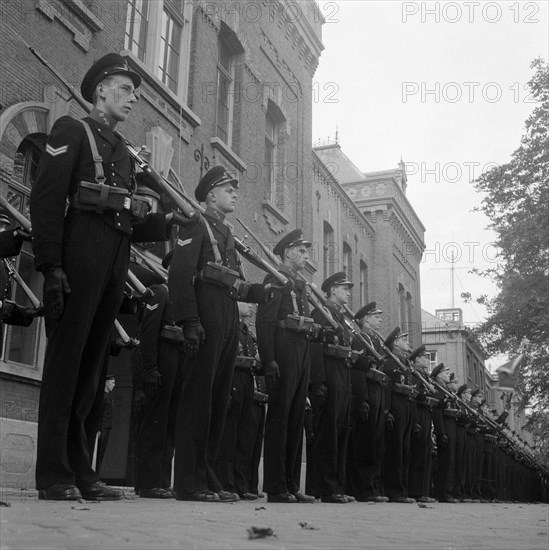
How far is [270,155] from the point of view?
645 inches

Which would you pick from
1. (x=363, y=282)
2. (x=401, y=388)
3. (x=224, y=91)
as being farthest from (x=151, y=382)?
(x=363, y=282)

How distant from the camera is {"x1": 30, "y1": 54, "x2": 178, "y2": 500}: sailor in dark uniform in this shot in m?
4.01

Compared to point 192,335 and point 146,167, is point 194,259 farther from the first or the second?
point 146,167

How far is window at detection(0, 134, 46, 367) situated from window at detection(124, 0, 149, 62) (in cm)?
285

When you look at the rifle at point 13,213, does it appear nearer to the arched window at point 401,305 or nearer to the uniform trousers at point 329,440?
the uniform trousers at point 329,440

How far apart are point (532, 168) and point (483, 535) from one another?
65.9 ft

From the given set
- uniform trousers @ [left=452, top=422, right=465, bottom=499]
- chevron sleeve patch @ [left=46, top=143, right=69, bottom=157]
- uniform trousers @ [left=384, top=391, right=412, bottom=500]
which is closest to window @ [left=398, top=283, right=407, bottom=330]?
uniform trousers @ [left=452, top=422, right=465, bottom=499]

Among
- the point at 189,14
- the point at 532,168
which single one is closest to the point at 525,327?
the point at 532,168

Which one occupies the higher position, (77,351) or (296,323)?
(296,323)

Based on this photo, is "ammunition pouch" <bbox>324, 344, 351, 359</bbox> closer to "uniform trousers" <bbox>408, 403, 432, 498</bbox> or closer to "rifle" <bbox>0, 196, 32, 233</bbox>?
"rifle" <bbox>0, 196, 32, 233</bbox>

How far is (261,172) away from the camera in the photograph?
14898 millimetres

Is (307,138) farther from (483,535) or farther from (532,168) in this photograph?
(483,535)

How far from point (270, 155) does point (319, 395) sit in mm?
9423

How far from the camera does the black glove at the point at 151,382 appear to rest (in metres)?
6.34
